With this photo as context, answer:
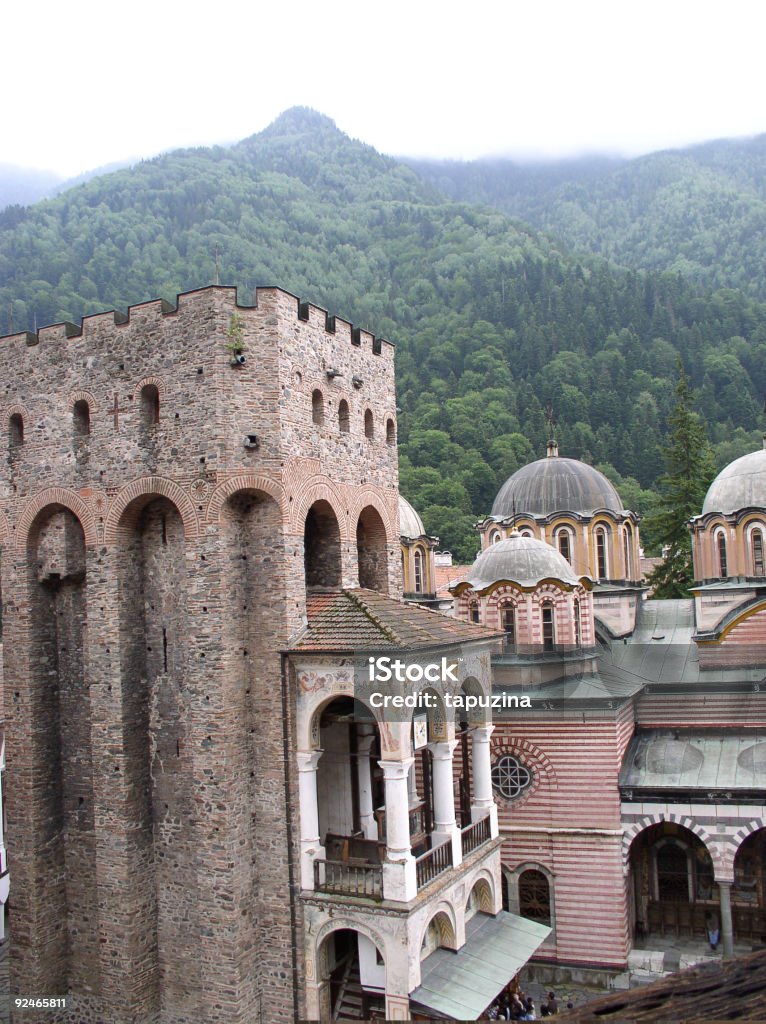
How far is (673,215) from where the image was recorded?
145 meters

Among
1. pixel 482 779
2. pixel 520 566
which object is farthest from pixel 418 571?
pixel 482 779

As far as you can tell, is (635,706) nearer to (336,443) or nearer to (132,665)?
(336,443)

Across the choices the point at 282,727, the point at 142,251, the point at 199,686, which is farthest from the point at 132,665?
the point at 142,251

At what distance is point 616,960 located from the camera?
18.9 m

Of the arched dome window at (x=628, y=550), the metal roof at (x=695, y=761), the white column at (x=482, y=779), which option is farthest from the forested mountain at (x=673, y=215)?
the white column at (x=482, y=779)

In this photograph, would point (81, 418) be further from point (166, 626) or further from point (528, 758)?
point (528, 758)

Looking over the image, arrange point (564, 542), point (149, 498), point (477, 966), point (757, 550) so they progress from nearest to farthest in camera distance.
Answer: point (477, 966) → point (149, 498) → point (757, 550) → point (564, 542)

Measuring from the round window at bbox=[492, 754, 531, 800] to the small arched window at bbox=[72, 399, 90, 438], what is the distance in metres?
11.7

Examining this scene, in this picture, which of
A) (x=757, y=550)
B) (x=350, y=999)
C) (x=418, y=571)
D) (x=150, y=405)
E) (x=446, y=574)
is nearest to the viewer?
(x=350, y=999)

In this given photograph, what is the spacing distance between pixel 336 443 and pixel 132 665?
5418 mm

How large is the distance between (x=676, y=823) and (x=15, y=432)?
16014 mm

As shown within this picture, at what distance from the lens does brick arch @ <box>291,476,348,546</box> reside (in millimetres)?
15305

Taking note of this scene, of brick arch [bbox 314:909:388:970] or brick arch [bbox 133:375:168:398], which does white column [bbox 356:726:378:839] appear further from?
brick arch [bbox 133:375:168:398]
